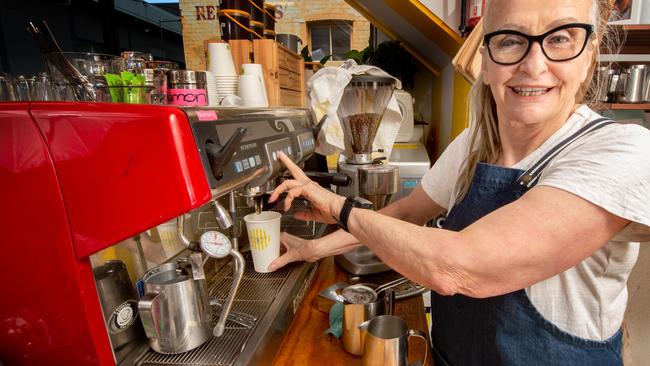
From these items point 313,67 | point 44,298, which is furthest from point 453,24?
point 44,298

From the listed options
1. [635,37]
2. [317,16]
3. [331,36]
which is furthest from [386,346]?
[331,36]

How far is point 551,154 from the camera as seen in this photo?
27.1 inches

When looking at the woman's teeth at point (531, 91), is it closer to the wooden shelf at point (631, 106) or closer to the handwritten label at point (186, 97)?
the handwritten label at point (186, 97)

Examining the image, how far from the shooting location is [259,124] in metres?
0.81

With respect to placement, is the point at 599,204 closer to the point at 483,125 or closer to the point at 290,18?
the point at 483,125

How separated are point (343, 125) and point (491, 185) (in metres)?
0.84

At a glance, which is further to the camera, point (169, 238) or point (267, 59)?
point (267, 59)

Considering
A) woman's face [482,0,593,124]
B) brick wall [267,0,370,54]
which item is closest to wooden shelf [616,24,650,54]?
woman's face [482,0,593,124]

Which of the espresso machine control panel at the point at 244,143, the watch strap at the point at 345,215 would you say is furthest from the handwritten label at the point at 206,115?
the watch strap at the point at 345,215

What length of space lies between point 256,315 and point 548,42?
76 cm

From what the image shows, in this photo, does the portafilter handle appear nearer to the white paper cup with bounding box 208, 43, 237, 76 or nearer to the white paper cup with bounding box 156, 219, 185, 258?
the white paper cup with bounding box 156, 219, 185, 258

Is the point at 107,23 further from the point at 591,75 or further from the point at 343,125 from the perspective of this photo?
the point at 591,75

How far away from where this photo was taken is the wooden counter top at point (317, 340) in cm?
78

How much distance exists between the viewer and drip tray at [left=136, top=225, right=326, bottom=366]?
2.12 feet
